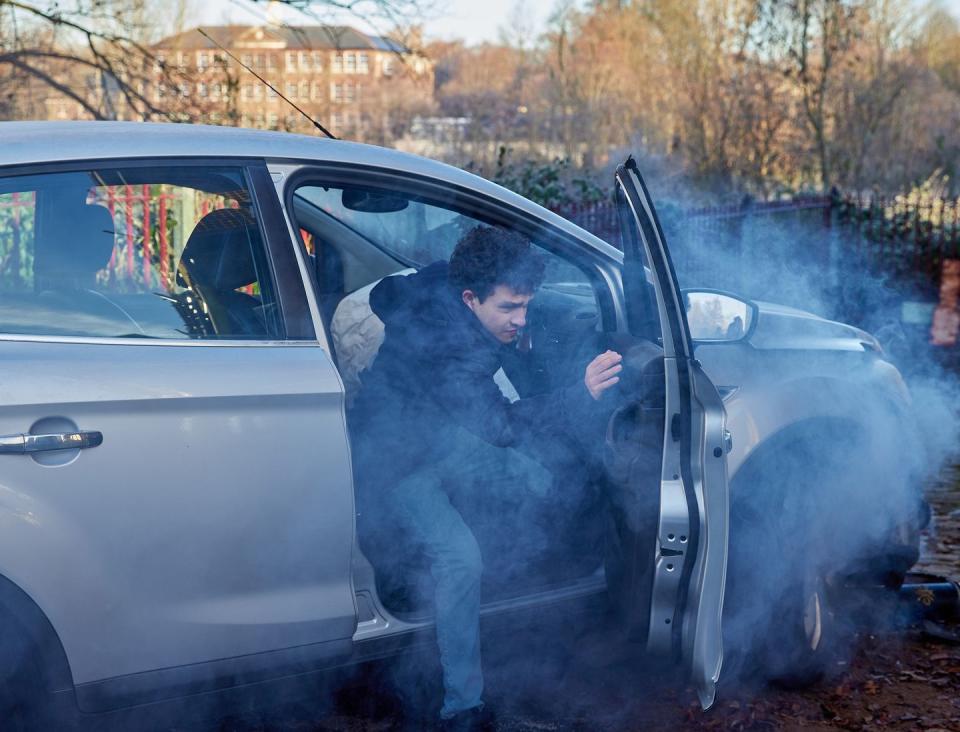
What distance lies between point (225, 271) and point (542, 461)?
114cm

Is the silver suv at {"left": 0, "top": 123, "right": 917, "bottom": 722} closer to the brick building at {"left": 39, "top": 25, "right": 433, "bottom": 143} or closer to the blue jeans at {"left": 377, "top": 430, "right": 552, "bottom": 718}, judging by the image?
the blue jeans at {"left": 377, "top": 430, "right": 552, "bottom": 718}

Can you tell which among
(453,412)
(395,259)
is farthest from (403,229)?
(453,412)

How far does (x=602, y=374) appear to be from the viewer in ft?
9.86

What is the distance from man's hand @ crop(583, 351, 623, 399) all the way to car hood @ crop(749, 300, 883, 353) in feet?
2.67

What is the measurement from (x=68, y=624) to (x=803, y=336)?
2538 mm

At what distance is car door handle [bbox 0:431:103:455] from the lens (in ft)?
8.05

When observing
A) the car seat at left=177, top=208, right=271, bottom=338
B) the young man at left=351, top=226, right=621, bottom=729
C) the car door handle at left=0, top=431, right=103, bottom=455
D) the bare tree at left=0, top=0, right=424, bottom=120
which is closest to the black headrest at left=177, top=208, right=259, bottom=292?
the car seat at left=177, top=208, right=271, bottom=338

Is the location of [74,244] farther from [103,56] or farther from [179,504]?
[103,56]

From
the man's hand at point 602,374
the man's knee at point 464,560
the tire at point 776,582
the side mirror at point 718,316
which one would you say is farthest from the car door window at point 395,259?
the tire at point 776,582

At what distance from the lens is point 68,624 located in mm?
2582

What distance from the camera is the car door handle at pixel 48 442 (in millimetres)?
2455

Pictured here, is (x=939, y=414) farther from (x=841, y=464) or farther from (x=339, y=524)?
(x=339, y=524)

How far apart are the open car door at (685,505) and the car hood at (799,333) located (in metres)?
0.77

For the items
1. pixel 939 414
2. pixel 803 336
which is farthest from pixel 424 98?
pixel 803 336
